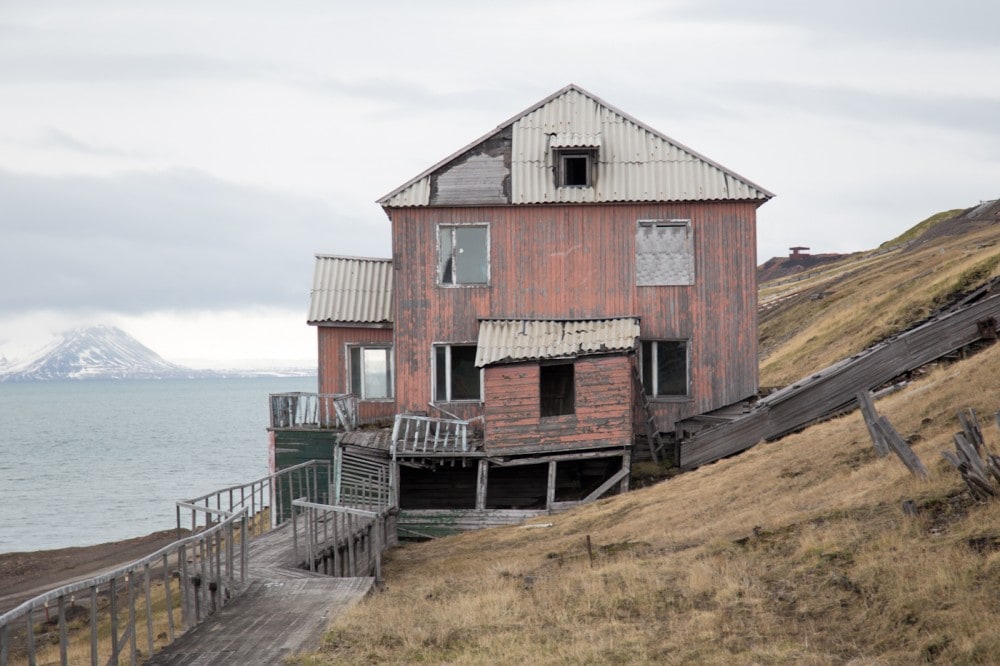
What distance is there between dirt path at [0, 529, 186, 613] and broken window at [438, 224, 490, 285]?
18.9m

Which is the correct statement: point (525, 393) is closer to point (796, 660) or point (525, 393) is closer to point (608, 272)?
point (608, 272)

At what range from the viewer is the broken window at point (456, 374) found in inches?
1315

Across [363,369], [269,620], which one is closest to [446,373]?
[363,369]

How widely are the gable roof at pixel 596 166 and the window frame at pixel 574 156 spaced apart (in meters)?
0.14

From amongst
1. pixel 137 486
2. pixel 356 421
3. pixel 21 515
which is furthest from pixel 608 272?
pixel 137 486

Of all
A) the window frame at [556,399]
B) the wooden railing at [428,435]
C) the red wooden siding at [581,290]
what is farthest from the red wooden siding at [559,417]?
the red wooden siding at [581,290]

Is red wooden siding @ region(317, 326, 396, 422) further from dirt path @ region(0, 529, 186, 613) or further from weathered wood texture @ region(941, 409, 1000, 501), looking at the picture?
weathered wood texture @ region(941, 409, 1000, 501)

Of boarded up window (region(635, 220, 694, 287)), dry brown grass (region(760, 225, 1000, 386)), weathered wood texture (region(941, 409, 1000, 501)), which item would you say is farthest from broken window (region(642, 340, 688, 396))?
weathered wood texture (region(941, 409, 1000, 501))

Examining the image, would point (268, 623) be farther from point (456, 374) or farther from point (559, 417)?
point (456, 374)

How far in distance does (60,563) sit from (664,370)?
95.8 feet

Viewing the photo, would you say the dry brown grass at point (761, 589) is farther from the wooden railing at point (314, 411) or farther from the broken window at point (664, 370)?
the wooden railing at point (314, 411)

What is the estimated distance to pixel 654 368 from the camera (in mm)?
33438

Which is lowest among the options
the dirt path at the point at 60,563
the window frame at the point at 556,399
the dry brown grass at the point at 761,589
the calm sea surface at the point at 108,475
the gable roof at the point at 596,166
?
the calm sea surface at the point at 108,475

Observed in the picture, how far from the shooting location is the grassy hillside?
526 inches
